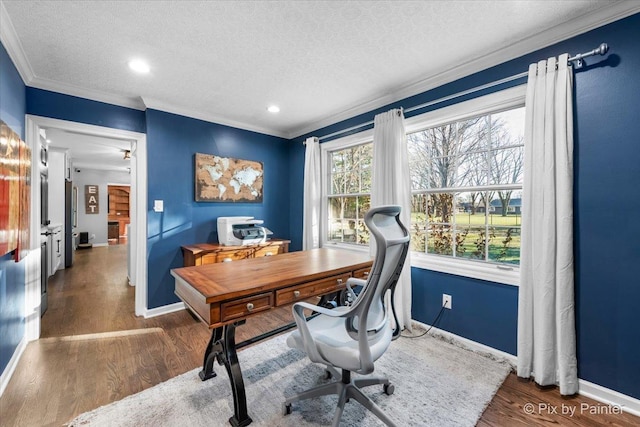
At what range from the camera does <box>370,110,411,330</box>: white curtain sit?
262cm

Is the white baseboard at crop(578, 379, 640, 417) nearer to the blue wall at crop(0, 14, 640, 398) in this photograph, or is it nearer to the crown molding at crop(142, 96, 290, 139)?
the blue wall at crop(0, 14, 640, 398)

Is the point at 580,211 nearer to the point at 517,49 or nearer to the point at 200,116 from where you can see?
the point at 517,49

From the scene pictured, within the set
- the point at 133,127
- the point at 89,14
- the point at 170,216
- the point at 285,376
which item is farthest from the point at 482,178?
the point at 133,127

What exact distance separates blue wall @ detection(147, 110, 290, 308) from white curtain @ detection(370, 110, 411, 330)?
192cm

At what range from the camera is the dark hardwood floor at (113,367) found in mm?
1585

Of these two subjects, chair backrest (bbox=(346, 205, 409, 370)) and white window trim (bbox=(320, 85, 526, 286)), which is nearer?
chair backrest (bbox=(346, 205, 409, 370))

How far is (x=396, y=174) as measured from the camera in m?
2.66

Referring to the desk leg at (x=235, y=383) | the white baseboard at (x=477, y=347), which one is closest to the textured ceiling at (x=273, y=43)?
the desk leg at (x=235, y=383)

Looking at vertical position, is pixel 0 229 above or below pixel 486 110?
below

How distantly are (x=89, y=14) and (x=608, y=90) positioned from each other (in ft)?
10.7

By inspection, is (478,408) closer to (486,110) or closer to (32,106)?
(486,110)

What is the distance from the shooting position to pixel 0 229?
157 cm

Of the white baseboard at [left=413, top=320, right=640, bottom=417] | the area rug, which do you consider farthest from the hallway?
the white baseboard at [left=413, top=320, right=640, bottom=417]

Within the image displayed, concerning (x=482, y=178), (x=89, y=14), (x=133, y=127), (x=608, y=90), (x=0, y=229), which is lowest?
(x=0, y=229)
